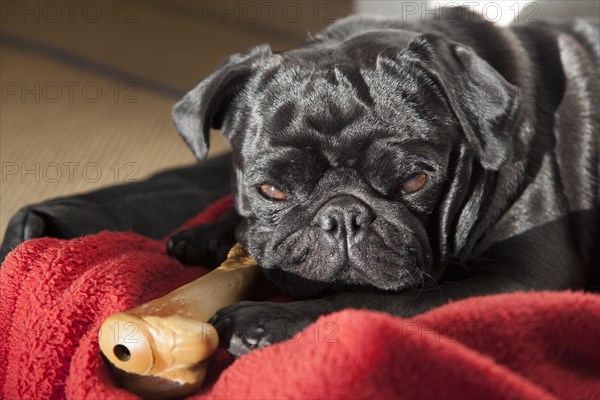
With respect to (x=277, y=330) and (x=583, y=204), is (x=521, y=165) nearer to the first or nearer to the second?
(x=583, y=204)

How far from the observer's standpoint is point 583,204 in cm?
202

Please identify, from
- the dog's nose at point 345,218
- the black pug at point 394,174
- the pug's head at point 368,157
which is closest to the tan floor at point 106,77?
the black pug at point 394,174

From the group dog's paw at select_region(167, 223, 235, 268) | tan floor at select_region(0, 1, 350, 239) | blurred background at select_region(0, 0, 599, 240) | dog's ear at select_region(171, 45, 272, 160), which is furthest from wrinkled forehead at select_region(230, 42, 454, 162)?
tan floor at select_region(0, 1, 350, 239)

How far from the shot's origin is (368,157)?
1.72 metres

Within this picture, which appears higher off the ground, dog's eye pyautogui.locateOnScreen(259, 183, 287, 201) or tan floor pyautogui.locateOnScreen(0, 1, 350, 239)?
dog's eye pyautogui.locateOnScreen(259, 183, 287, 201)

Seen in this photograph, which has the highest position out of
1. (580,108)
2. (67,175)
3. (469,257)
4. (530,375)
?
(580,108)

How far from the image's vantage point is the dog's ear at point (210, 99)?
193 centimetres

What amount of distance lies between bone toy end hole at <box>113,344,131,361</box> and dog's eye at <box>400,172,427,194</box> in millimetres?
682

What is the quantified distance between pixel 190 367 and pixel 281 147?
554 mm

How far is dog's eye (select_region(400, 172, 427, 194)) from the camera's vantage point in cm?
174

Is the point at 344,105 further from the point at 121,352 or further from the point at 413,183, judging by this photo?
the point at 121,352

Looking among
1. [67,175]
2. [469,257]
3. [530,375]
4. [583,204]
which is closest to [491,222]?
[469,257]

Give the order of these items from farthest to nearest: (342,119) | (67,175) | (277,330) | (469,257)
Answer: (67,175), (469,257), (342,119), (277,330)

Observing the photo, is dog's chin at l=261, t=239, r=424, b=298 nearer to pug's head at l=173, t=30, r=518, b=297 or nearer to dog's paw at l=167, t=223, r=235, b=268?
pug's head at l=173, t=30, r=518, b=297
